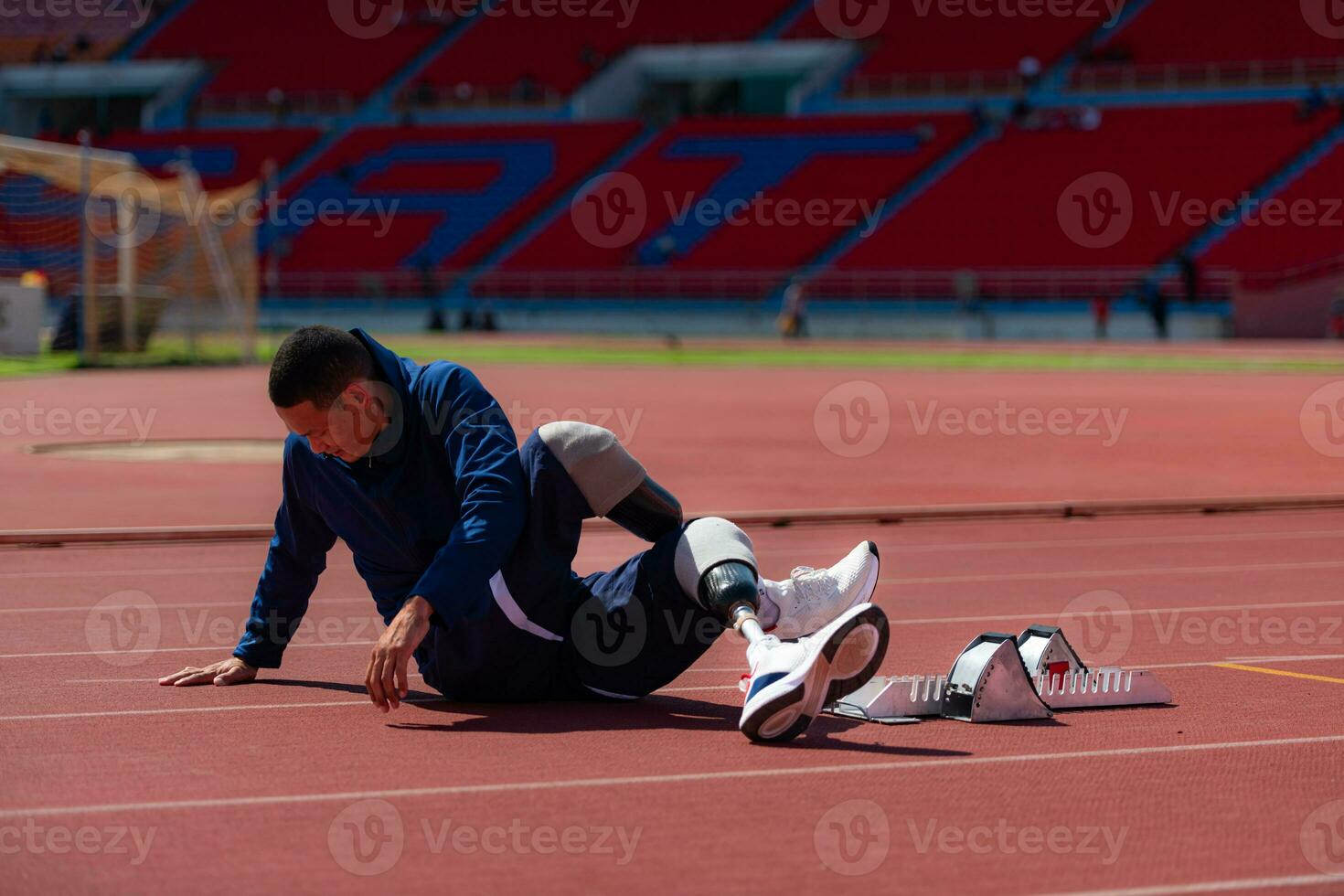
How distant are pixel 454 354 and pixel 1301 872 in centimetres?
3322

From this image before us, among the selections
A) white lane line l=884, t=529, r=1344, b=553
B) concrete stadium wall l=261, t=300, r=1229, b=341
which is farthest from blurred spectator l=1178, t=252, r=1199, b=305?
white lane line l=884, t=529, r=1344, b=553

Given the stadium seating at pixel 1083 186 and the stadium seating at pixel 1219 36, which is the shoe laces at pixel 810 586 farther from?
the stadium seating at pixel 1219 36

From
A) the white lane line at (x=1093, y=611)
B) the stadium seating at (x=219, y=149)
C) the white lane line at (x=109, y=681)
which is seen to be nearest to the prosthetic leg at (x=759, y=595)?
the white lane line at (x=109, y=681)

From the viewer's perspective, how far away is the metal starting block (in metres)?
5.21

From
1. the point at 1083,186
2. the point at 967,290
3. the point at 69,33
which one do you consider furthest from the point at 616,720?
the point at 69,33

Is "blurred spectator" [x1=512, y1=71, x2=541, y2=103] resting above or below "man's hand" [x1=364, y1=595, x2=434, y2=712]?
above

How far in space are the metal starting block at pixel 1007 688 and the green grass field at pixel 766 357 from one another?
23442mm

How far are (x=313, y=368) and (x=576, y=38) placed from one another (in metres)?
58.4

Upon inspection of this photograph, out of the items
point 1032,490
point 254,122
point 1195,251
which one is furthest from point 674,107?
point 1032,490

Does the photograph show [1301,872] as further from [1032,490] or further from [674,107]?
[674,107]

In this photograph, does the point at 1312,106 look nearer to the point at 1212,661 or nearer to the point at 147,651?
the point at 1212,661

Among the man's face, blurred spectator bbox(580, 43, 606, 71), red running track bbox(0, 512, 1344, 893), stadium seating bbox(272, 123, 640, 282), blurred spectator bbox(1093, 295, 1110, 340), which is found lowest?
red running track bbox(0, 512, 1344, 893)

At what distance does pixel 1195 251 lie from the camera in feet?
149

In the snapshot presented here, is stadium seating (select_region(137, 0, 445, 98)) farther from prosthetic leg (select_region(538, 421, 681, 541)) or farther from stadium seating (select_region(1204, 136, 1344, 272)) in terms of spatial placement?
prosthetic leg (select_region(538, 421, 681, 541))
